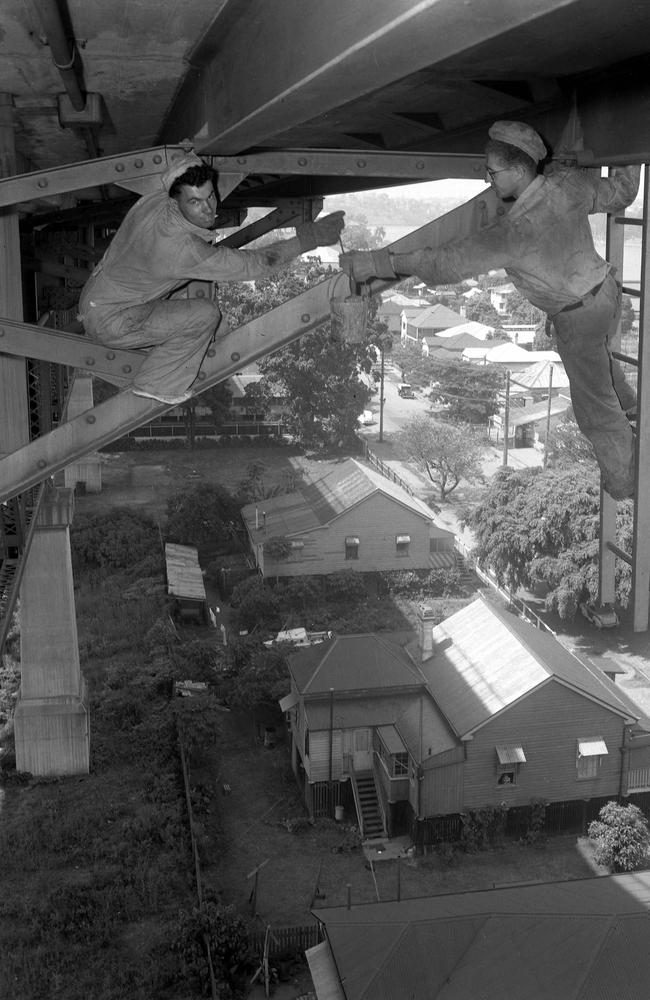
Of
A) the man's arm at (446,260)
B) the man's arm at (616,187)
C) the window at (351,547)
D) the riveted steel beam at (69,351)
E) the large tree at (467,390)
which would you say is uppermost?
the large tree at (467,390)

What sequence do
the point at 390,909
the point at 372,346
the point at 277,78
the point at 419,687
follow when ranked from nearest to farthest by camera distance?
the point at 277,78, the point at 390,909, the point at 419,687, the point at 372,346

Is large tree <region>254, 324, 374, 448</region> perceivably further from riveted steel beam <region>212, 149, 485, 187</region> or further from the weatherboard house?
riveted steel beam <region>212, 149, 485, 187</region>

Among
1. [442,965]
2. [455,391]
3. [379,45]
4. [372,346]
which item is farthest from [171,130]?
[455,391]

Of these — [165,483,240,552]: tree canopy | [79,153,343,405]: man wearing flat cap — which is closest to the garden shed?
[165,483,240,552]: tree canopy

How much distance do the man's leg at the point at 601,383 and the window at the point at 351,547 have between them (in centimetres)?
2788

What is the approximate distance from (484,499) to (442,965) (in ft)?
66.7

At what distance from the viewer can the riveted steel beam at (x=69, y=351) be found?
675cm

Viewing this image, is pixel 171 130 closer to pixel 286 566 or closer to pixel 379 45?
pixel 379 45

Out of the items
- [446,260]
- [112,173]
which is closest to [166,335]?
[112,173]

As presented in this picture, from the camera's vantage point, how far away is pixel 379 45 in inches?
131

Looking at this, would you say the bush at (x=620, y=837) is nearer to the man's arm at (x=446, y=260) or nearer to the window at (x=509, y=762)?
the window at (x=509, y=762)

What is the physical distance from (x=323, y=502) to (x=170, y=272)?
29.1 meters

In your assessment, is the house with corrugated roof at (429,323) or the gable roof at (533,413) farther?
the house with corrugated roof at (429,323)

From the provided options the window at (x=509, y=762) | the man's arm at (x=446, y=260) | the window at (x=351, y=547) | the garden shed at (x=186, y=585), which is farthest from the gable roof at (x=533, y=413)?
the man's arm at (x=446, y=260)
